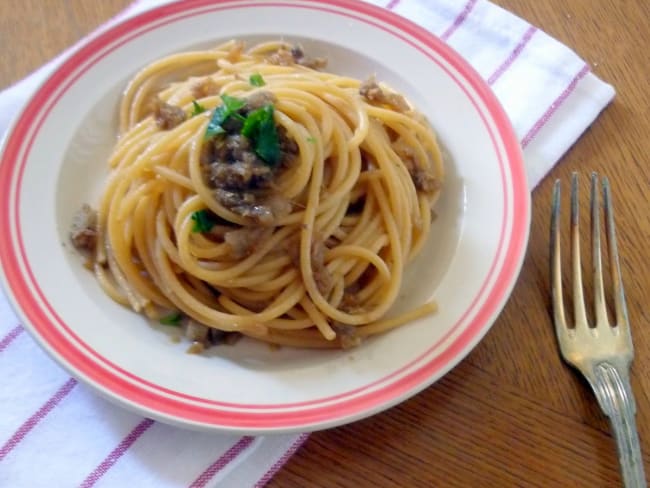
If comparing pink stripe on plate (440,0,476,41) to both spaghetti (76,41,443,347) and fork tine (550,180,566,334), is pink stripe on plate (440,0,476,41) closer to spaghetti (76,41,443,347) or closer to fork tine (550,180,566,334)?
spaghetti (76,41,443,347)

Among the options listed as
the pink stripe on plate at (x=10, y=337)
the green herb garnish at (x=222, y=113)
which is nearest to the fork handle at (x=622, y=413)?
the green herb garnish at (x=222, y=113)

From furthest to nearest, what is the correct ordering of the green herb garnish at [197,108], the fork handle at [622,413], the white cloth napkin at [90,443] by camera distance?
the green herb garnish at [197,108]
the white cloth napkin at [90,443]
the fork handle at [622,413]

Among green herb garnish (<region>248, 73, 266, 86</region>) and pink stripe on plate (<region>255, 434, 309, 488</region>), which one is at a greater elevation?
green herb garnish (<region>248, 73, 266, 86</region>)

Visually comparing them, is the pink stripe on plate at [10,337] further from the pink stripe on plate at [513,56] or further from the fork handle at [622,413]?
the pink stripe on plate at [513,56]

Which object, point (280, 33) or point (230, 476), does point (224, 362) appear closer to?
point (230, 476)

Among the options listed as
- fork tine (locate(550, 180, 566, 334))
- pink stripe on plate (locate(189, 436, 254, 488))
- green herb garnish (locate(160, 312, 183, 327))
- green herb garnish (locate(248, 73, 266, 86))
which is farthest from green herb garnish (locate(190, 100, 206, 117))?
fork tine (locate(550, 180, 566, 334))

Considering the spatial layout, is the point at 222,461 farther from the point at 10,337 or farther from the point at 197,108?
the point at 197,108

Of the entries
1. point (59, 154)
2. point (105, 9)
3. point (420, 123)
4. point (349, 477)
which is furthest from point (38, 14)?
point (349, 477)
